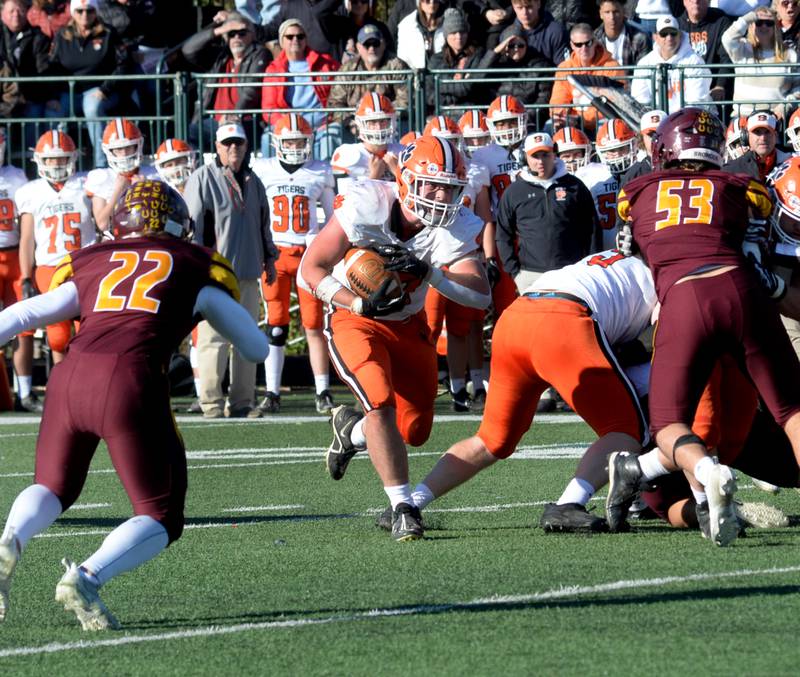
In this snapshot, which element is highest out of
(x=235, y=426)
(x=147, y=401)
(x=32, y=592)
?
(x=147, y=401)

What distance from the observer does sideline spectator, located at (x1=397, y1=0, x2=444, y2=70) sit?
13992mm

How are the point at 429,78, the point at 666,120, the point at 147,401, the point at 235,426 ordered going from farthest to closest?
the point at 429,78 < the point at 235,426 < the point at 666,120 < the point at 147,401

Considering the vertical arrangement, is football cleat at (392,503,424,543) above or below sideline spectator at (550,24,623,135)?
below

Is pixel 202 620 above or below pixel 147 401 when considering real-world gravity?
below

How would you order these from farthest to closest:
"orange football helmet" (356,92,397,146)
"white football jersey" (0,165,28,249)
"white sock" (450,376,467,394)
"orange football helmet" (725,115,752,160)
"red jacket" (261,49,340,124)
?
"red jacket" (261,49,340,124) → "white football jersey" (0,165,28,249) → "orange football helmet" (356,92,397,146) → "white sock" (450,376,467,394) → "orange football helmet" (725,115,752,160)

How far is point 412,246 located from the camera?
6.38 meters

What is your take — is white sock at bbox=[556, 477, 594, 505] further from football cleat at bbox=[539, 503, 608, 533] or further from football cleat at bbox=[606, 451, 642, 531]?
football cleat at bbox=[606, 451, 642, 531]

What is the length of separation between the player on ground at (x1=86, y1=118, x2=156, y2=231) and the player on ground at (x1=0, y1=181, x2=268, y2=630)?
694 centimetres

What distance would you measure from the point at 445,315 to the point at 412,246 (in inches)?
192

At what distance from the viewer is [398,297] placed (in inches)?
236

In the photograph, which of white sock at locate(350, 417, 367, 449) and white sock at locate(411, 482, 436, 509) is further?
white sock at locate(350, 417, 367, 449)

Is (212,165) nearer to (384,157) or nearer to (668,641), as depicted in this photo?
(384,157)

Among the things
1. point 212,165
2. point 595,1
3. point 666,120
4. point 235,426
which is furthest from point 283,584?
point 595,1

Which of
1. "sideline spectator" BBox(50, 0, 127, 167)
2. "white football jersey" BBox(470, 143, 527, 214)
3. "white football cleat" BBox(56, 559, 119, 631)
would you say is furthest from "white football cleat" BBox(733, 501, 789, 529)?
"sideline spectator" BBox(50, 0, 127, 167)
